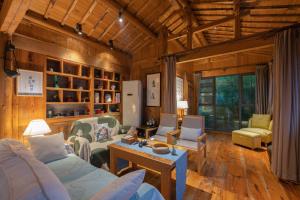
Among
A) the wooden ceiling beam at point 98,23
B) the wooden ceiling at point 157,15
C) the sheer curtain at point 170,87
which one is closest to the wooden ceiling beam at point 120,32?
the wooden ceiling at point 157,15

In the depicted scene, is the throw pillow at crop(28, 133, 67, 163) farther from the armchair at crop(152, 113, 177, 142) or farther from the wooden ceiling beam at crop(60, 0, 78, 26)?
the wooden ceiling beam at crop(60, 0, 78, 26)

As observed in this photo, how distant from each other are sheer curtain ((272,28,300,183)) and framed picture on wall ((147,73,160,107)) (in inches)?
108

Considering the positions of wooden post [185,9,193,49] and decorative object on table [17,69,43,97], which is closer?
decorative object on table [17,69,43,97]

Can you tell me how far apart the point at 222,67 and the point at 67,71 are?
206 inches

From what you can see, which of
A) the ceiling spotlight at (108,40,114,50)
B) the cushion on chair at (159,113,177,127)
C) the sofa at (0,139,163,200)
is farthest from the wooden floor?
the ceiling spotlight at (108,40,114,50)

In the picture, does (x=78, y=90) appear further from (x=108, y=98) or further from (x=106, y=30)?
(x=106, y=30)

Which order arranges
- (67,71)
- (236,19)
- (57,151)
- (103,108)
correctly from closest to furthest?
(57,151)
(236,19)
(67,71)
(103,108)

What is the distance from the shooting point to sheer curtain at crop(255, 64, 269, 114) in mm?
4629

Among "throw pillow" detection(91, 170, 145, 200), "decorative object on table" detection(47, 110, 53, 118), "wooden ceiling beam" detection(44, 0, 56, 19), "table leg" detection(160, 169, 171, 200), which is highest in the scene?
"wooden ceiling beam" detection(44, 0, 56, 19)

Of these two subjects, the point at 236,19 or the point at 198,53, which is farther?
→ the point at 198,53

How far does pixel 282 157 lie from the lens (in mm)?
2404

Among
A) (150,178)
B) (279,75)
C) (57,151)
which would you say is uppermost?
(279,75)

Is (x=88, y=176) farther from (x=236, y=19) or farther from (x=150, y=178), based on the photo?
(x=236, y=19)

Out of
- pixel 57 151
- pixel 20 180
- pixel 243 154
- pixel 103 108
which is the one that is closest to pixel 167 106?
pixel 103 108
